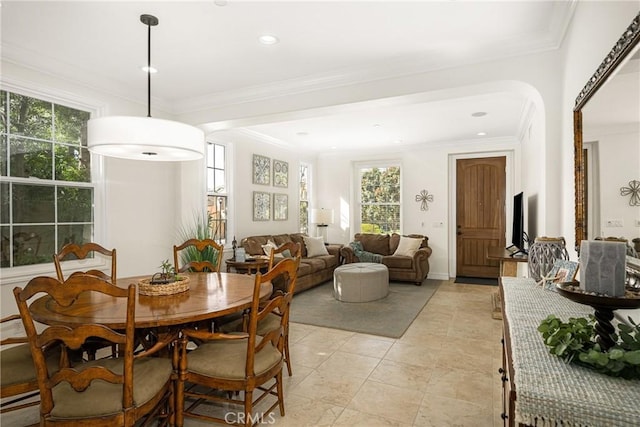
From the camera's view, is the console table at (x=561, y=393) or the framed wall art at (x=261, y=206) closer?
the console table at (x=561, y=393)

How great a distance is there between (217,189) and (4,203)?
9.00ft

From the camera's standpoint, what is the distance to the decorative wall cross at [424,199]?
7.16 m

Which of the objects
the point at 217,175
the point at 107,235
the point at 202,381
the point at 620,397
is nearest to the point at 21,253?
the point at 107,235

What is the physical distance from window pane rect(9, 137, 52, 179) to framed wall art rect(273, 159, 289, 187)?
378 centimetres

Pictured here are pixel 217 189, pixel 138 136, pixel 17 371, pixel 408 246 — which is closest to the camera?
pixel 17 371

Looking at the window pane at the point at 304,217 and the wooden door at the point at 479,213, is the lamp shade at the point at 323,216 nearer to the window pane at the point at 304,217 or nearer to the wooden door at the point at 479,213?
the window pane at the point at 304,217

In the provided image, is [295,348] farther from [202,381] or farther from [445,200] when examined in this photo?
[445,200]

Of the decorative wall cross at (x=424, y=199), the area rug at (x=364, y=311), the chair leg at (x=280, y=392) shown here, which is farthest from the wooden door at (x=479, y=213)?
the chair leg at (x=280, y=392)

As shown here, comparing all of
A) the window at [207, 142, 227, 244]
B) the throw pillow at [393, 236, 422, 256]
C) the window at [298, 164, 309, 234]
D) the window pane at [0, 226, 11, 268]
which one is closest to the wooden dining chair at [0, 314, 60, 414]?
the window pane at [0, 226, 11, 268]

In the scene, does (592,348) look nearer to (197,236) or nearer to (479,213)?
(197,236)

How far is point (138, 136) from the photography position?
218 cm

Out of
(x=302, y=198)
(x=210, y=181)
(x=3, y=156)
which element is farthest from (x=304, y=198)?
(x=3, y=156)

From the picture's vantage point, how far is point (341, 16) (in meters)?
2.54

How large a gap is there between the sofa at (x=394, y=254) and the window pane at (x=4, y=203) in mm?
4920
